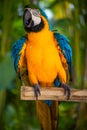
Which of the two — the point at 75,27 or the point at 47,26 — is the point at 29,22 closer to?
the point at 47,26

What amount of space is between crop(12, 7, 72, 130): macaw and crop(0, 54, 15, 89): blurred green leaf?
0.98 ft

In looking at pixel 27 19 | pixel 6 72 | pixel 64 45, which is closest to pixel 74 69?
pixel 6 72

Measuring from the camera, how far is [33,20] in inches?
52.0

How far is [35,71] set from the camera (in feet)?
4.53

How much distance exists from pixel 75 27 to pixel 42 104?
66 centimetres

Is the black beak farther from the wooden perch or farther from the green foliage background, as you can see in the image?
the green foliage background

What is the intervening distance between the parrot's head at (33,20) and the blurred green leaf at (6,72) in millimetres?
393

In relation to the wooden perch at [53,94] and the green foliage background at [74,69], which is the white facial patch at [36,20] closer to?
the wooden perch at [53,94]

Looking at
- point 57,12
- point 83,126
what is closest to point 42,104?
point 83,126

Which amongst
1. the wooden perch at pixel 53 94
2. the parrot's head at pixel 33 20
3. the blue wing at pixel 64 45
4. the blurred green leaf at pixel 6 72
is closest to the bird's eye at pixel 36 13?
the parrot's head at pixel 33 20

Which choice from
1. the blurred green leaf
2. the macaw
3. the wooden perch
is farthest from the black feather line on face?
the blurred green leaf

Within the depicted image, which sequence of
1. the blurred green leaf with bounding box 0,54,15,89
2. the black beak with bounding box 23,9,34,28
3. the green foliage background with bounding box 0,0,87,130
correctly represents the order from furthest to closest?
the green foliage background with bounding box 0,0,87,130
the blurred green leaf with bounding box 0,54,15,89
the black beak with bounding box 23,9,34,28

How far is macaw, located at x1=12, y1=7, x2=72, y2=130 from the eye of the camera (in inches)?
53.7

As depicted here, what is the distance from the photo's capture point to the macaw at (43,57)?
4.48 ft
